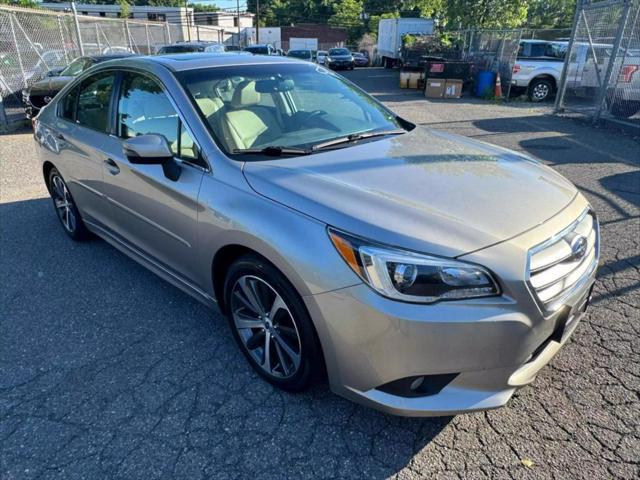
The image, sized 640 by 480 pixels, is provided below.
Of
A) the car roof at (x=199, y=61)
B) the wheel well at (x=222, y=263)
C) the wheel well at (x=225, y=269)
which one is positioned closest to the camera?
the wheel well at (x=225, y=269)

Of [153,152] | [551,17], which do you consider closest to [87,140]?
[153,152]

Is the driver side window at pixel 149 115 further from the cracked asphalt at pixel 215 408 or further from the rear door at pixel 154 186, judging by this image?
the cracked asphalt at pixel 215 408

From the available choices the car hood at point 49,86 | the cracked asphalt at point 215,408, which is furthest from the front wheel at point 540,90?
the car hood at point 49,86

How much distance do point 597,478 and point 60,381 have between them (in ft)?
9.34

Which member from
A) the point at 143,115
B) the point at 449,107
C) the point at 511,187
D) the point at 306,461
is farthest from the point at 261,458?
the point at 449,107

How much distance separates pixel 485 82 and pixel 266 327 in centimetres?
1586

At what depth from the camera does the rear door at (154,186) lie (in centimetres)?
269

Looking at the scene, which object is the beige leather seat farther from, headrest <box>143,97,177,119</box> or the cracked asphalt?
the cracked asphalt

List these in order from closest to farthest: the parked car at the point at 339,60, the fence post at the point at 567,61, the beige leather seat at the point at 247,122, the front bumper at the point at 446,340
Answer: the front bumper at the point at 446,340 < the beige leather seat at the point at 247,122 < the fence post at the point at 567,61 < the parked car at the point at 339,60

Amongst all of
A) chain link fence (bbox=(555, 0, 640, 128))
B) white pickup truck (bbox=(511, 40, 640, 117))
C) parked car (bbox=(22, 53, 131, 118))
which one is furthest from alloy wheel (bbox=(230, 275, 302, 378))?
white pickup truck (bbox=(511, 40, 640, 117))

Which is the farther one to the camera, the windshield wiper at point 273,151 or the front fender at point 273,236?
the windshield wiper at point 273,151

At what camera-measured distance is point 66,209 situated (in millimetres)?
4465

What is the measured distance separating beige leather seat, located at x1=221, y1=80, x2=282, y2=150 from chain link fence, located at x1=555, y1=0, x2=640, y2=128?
9.20 metres

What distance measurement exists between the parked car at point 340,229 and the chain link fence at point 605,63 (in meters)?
8.62
